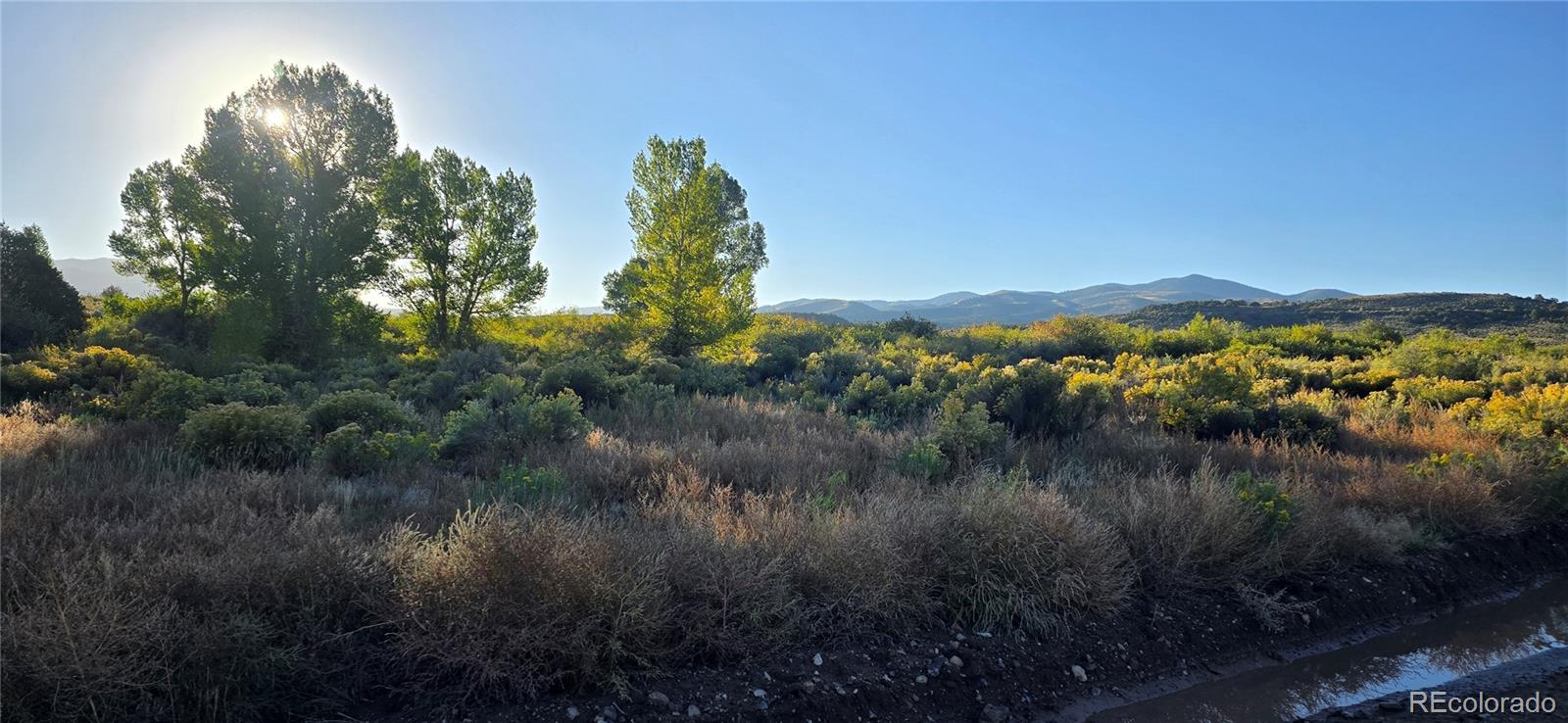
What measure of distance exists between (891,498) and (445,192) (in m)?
25.8

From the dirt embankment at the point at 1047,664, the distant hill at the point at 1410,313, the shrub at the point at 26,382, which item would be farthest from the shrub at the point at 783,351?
the distant hill at the point at 1410,313

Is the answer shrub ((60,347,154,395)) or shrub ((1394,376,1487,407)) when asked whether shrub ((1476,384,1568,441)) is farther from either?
shrub ((60,347,154,395))

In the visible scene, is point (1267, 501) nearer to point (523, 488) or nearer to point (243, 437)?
point (523, 488)

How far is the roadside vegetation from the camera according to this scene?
3.56 meters

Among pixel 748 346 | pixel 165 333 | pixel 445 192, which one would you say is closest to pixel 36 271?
pixel 165 333

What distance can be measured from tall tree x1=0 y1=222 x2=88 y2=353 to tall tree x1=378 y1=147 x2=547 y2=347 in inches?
342

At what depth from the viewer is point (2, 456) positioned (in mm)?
5930

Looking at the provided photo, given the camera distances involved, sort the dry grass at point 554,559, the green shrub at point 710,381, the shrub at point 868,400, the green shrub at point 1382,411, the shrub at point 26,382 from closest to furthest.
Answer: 1. the dry grass at point 554,559
2. the shrub at point 26,382
3. the green shrub at point 1382,411
4. the shrub at point 868,400
5. the green shrub at point 710,381

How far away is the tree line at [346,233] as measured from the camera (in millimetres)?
20656

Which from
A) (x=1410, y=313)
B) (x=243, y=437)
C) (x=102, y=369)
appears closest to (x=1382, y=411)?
A: (x=243, y=437)

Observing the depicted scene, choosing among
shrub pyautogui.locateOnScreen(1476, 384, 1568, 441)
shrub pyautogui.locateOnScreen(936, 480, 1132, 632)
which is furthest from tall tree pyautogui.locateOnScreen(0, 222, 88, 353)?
shrub pyautogui.locateOnScreen(1476, 384, 1568, 441)

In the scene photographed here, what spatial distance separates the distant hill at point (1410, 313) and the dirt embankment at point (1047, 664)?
3938cm

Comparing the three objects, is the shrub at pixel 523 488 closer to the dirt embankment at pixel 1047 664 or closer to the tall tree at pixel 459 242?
the dirt embankment at pixel 1047 664

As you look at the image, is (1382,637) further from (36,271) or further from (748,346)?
(36,271)
